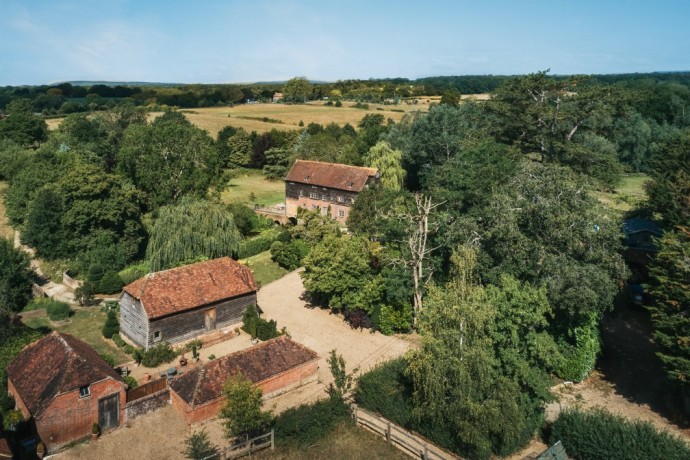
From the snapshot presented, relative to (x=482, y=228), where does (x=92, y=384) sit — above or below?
below

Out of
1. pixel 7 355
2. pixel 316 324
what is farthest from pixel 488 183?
pixel 7 355

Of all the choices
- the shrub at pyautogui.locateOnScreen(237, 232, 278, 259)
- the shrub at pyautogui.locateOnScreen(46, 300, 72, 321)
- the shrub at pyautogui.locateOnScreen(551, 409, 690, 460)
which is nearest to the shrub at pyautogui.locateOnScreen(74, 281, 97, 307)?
the shrub at pyautogui.locateOnScreen(46, 300, 72, 321)

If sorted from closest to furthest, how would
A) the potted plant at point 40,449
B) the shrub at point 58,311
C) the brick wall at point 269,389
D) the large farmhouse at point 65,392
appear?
the potted plant at point 40,449
the large farmhouse at point 65,392
the brick wall at point 269,389
the shrub at point 58,311

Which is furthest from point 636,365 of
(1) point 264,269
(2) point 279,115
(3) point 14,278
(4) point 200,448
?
(2) point 279,115

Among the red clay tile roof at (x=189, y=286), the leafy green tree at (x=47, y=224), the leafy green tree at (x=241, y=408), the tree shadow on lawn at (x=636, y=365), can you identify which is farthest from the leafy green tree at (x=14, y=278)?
the tree shadow on lawn at (x=636, y=365)

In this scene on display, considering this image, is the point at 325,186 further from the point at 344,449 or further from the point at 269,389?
the point at 344,449

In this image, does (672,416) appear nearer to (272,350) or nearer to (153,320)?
(272,350)

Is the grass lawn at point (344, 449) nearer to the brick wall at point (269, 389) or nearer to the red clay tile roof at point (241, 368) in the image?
the brick wall at point (269, 389)

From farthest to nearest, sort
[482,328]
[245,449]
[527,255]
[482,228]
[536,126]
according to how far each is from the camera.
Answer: [536,126]
[482,228]
[527,255]
[245,449]
[482,328]
